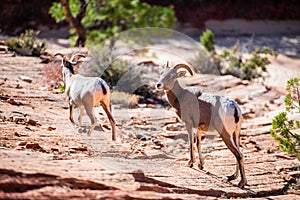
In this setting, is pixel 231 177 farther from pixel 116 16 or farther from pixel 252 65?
pixel 116 16

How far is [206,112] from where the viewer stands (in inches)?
297

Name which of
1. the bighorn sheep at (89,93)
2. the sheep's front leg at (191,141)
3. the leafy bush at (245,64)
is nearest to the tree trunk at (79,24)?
the leafy bush at (245,64)

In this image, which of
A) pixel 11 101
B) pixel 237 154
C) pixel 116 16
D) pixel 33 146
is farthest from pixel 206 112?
pixel 116 16

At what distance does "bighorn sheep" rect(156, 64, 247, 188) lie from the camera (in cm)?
735

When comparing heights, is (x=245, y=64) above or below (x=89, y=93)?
above

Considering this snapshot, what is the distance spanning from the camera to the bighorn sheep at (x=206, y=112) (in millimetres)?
7352

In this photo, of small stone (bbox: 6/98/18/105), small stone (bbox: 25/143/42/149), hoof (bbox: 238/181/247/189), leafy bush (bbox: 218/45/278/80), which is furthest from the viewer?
leafy bush (bbox: 218/45/278/80)

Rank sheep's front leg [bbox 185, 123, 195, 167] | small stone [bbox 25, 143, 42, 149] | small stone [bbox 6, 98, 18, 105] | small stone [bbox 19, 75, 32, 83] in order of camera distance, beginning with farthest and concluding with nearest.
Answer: small stone [bbox 19, 75, 32, 83]
small stone [bbox 6, 98, 18, 105]
sheep's front leg [bbox 185, 123, 195, 167]
small stone [bbox 25, 143, 42, 149]

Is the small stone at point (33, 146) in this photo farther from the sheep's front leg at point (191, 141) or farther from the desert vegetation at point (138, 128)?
the sheep's front leg at point (191, 141)

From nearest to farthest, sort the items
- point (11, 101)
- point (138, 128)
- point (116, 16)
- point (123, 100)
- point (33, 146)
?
1. point (33, 146)
2. point (11, 101)
3. point (138, 128)
4. point (123, 100)
5. point (116, 16)

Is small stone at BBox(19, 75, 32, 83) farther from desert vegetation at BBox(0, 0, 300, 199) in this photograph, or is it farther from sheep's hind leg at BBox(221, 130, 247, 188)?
sheep's hind leg at BBox(221, 130, 247, 188)

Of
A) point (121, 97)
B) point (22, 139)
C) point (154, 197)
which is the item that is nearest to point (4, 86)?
point (121, 97)

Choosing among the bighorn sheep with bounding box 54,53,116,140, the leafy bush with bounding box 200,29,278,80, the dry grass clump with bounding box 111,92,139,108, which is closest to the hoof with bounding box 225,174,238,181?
the bighorn sheep with bounding box 54,53,116,140

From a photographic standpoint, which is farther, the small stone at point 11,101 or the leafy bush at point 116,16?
the leafy bush at point 116,16
